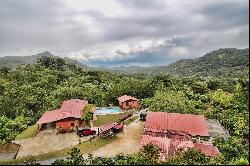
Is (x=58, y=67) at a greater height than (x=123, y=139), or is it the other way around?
(x=58, y=67)

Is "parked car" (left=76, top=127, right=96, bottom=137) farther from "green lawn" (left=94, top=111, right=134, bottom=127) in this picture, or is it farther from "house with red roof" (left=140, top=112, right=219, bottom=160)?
"house with red roof" (left=140, top=112, right=219, bottom=160)

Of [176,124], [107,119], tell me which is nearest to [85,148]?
[176,124]

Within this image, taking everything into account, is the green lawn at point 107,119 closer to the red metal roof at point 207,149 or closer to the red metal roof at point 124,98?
the red metal roof at point 124,98

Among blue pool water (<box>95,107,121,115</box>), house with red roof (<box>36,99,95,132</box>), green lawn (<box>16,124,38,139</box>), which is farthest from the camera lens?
blue pool water (<box>95,107,121,115</box>)

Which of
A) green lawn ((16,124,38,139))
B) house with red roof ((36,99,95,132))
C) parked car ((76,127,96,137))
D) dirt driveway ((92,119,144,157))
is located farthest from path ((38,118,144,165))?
green lawn ((16,124,38,139))

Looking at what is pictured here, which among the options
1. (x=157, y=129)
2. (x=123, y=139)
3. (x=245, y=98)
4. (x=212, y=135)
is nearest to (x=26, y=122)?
(x=123, y=139)

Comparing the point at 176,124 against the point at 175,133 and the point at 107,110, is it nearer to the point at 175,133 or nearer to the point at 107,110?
the point at 175,133

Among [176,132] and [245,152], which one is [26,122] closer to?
[176,132]
